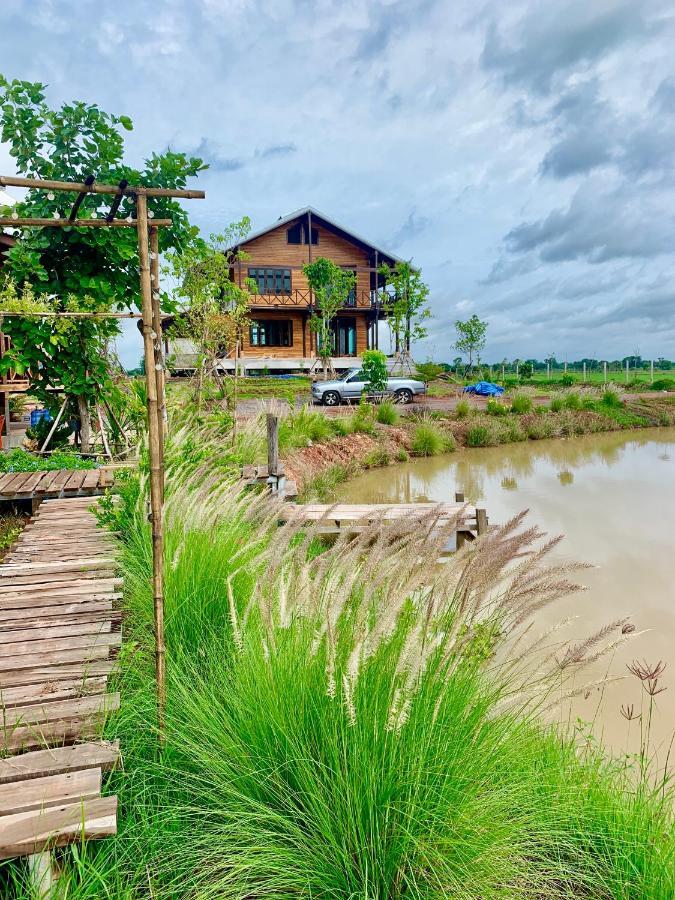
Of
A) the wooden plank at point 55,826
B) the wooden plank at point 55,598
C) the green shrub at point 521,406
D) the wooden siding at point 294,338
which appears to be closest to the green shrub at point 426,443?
the green shrub at point 521,406

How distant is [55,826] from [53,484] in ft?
19.2

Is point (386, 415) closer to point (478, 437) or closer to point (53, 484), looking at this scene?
point (478, 437)

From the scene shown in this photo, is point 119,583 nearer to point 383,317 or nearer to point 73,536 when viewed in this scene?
point 73,536

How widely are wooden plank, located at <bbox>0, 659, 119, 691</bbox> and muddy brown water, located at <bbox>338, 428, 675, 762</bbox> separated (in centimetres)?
206

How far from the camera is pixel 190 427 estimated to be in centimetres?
946

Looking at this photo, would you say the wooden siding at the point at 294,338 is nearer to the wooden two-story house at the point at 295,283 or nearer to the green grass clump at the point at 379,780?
the wooden two-story house at the point at 295,283

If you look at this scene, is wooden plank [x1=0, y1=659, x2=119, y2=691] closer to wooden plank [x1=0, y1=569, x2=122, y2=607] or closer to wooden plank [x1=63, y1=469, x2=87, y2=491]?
wooden plank [x1=0, y1=569, x2=122, y2=607]

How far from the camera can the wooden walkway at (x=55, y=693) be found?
1.81 meters

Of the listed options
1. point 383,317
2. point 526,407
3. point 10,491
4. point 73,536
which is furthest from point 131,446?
point 383,317

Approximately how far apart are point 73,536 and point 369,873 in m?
4.17

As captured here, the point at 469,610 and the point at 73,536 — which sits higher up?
the point at 469,610

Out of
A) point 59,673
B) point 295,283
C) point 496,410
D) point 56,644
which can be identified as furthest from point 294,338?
point 59,673

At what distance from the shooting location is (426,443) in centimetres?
1576

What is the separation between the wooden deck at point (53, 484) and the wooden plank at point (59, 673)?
4.38 metres
